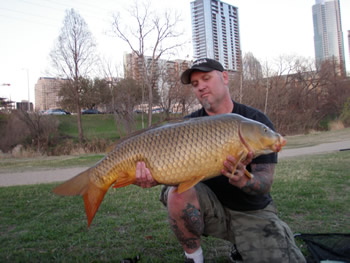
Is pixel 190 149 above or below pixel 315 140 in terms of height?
below

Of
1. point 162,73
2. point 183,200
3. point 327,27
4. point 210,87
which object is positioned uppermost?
point 327,27

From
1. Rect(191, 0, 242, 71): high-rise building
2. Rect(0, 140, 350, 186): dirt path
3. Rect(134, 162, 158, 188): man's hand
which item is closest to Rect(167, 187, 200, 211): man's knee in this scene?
Rect(134, 162, 158, 188): man's hand

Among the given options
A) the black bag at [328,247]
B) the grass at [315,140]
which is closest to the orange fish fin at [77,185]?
the black bag at [328,247]

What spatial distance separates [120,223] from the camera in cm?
255

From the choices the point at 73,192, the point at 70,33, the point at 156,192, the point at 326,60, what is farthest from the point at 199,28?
the point at 73,192

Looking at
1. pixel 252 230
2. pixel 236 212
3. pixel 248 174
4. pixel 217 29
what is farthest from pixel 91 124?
pixel 248 174

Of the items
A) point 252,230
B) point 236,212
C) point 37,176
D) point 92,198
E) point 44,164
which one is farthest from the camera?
point 44,164

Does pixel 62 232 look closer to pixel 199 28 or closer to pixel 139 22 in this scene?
pixel 139 22

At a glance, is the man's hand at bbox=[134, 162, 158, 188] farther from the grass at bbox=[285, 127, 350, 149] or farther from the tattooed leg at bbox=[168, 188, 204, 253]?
the grass at bbox=[285, 127, 350, 149]

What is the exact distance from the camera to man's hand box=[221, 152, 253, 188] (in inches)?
54.6

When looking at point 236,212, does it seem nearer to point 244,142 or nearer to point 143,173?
point 244,142

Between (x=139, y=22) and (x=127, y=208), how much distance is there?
1696cm

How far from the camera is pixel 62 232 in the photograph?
2.36 metres

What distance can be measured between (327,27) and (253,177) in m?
104
